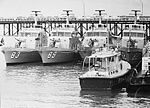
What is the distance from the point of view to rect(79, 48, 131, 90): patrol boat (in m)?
42.3

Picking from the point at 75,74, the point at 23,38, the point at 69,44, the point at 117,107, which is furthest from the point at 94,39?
the point at 117,107

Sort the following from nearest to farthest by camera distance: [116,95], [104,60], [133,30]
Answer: [116,95], [104,60], [133,30]

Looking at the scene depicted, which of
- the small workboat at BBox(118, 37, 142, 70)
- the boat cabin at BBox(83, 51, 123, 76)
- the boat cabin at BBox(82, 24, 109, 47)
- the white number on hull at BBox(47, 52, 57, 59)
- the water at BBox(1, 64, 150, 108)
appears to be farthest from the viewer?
the boat cabin at BBox(82, 24, 109, 47)

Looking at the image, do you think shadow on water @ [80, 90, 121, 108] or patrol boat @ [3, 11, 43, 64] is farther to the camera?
patrol boat @ [3, 11, 43, 64]

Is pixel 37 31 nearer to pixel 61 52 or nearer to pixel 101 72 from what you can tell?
pixel 61 52

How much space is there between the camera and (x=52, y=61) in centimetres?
6812

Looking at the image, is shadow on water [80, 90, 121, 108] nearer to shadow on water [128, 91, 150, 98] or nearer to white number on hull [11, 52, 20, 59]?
shadow on water [128, 91, 150, 98]

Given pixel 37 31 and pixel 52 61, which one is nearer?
pixel 52 61

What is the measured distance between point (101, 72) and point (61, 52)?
26.5 m

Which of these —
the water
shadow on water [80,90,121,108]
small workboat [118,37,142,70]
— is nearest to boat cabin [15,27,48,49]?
small workboat [118,37,142,70]

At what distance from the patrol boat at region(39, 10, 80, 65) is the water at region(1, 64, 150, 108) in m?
11.4

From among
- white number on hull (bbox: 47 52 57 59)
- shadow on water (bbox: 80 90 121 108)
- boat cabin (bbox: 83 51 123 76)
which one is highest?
boat cabin (bbox: 83 51 123 76)

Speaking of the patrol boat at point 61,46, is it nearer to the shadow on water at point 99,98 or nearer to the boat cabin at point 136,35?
the boat cabin at point 136,35

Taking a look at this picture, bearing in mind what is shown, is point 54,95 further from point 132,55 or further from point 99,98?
point 132,55
